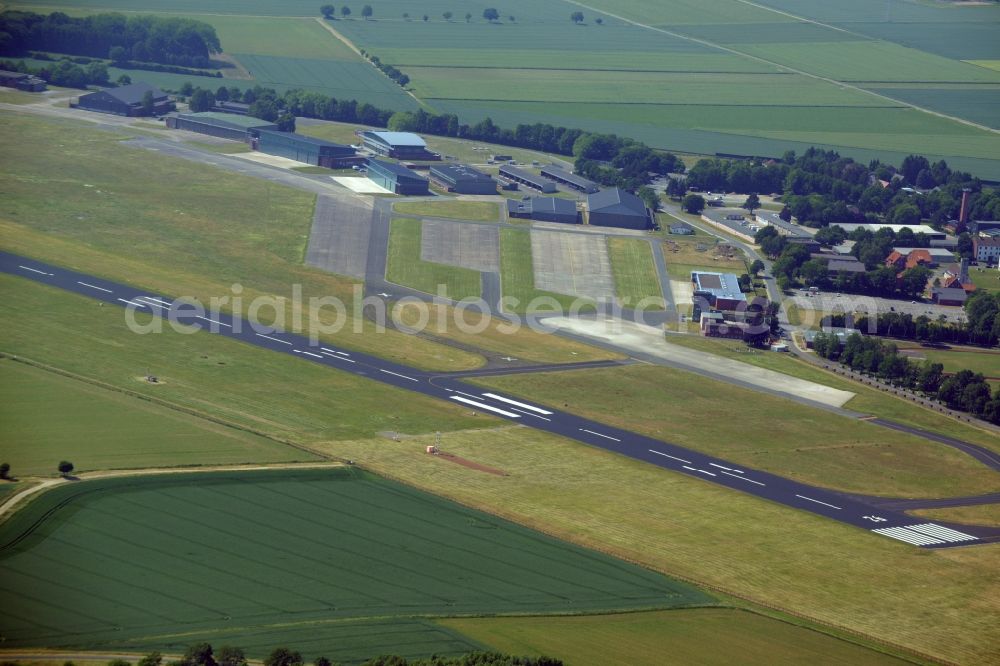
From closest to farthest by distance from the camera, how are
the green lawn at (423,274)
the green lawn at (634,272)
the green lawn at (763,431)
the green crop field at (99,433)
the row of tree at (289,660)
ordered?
1. the row of tree at (289,660)
2. the green crop field at (99,433)
3. the green lawn at (763,431)
4. the green lawn at (423,274)
5. the green lawn at (634,272)

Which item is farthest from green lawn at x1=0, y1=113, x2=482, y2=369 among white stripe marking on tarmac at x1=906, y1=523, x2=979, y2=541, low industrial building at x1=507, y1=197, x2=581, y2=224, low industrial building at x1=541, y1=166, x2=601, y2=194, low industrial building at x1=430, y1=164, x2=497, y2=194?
white stripe marking on tarmac at x1=906, y1=523, x2=979, y2=541

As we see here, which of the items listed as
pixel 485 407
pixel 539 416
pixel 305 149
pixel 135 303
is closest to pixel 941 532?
pixel 539 416

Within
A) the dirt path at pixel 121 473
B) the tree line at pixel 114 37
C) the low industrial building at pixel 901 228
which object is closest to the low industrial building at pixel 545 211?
the low industrial building at pixel 901 228

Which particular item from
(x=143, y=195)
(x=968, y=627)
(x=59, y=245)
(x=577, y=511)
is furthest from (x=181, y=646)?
(x=143, y=195)

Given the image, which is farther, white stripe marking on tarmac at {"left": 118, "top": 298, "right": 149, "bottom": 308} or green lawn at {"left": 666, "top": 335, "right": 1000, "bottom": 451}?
white stripe marking on tarmac at {"left": 118, "top": 298, "right": 149, "bottom": 308}

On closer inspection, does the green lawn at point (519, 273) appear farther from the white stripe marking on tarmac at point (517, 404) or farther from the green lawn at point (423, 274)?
the white stripe marking on tarmac at point (517, 404)

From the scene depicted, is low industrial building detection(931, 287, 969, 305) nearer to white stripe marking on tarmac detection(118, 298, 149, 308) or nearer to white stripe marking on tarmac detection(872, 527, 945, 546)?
white stripe marking on tarmac detection(872, 527, 945, 546)

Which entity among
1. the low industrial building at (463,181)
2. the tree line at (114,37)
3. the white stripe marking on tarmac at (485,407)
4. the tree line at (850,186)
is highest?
the tree line at (114,37)
